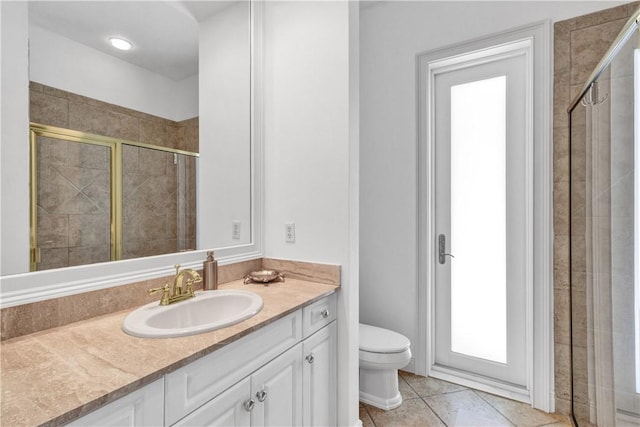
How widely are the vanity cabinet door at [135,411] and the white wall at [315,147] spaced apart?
93 cm

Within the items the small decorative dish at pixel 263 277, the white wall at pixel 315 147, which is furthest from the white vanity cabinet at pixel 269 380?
the small decorative dish at pixel 263 277

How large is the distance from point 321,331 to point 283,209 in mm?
674

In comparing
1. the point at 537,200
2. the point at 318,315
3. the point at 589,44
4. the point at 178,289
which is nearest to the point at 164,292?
the point at 178,289

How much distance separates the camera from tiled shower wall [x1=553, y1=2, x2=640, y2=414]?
1.72 m

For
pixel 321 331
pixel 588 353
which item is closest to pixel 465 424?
pixel 588 353

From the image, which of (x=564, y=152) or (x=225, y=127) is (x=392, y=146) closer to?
(x=564, y=152)

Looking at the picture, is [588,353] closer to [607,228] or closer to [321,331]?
[607,228]

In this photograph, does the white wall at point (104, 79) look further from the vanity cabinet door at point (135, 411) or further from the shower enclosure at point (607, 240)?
the shower enclosure at point (607, 240)

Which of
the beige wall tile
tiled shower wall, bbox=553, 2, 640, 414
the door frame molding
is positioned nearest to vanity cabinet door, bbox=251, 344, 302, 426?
the door frame molding

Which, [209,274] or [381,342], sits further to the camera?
[381,342]

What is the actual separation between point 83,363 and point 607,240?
203 centimetres

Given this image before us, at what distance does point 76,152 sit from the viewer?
1103 millimetres

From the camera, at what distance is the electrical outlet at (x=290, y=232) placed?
1.68m

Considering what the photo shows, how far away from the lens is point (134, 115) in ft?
4.20
